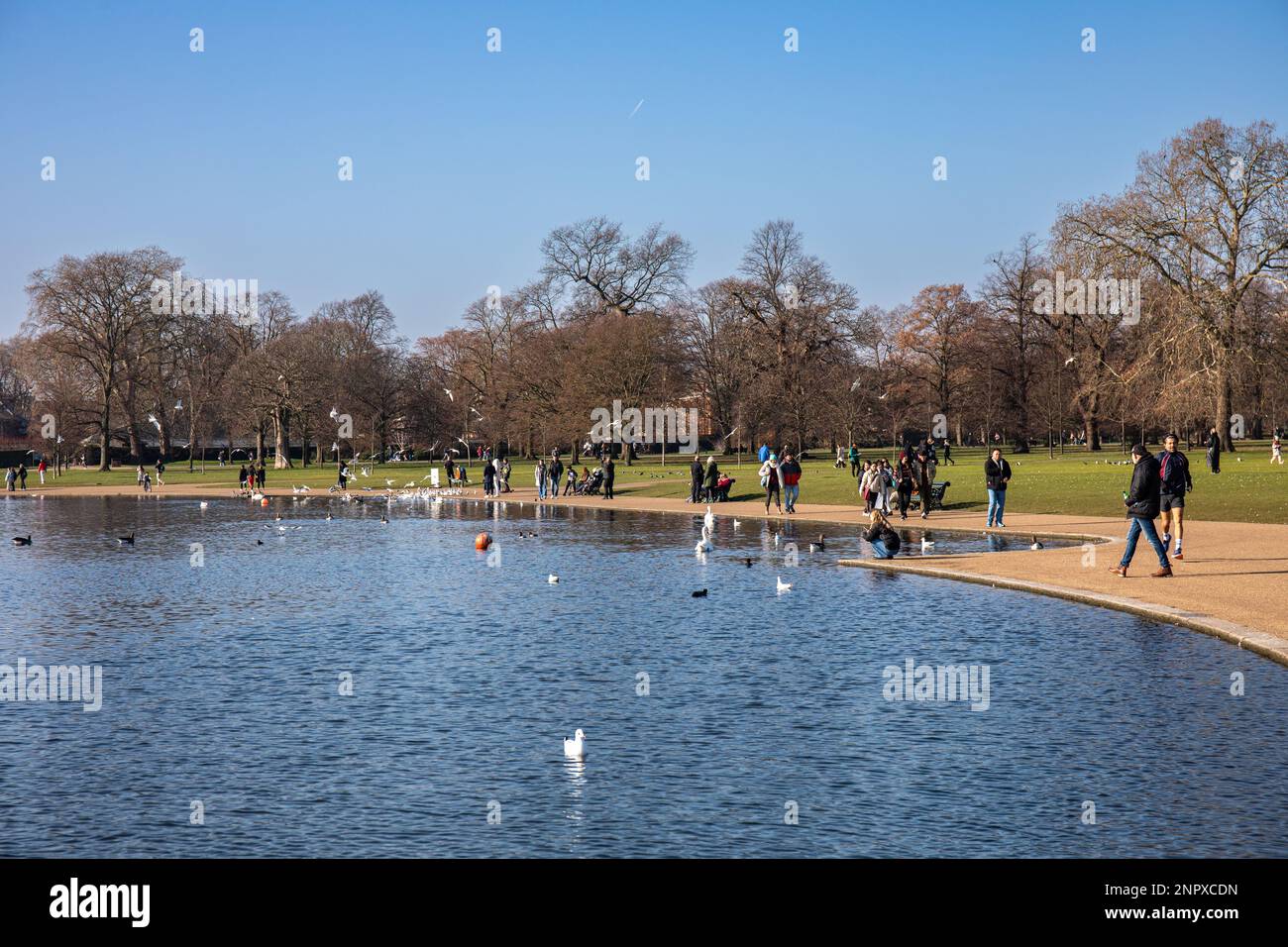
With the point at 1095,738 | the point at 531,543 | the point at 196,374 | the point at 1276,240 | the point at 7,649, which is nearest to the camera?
the point at 1095,738

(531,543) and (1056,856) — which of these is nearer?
(1056,856)

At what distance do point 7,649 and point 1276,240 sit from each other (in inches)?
1888

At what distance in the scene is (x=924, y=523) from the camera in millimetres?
36875

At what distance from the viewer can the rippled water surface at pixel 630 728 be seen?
902cm

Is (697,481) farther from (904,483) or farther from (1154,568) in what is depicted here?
(1154,568)

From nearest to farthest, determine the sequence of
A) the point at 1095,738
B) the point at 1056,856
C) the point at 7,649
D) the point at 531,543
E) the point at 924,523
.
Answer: the point at 1056,856, the point at 1095,738, the point at 7,649, the point at 531,543, the point at 924,523

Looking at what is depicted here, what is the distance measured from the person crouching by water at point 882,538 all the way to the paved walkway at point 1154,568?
421mm

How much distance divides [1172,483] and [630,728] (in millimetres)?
14543

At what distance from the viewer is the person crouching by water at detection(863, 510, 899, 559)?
2639 centimetres
